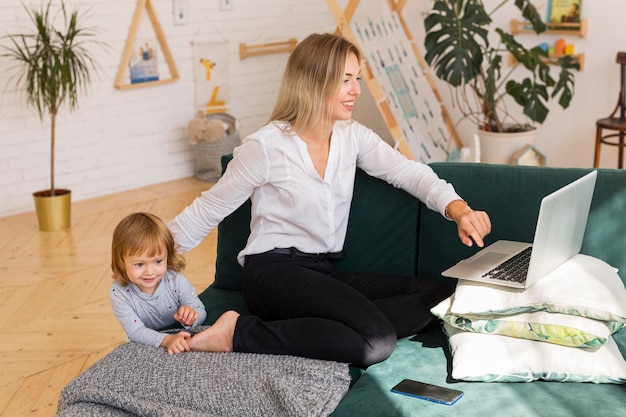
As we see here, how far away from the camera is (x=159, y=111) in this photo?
5.91 m

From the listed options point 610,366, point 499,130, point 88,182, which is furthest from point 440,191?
point 88,182

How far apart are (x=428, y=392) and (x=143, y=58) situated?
4.31 m

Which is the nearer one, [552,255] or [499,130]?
[552,255]

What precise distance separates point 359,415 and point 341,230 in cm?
78

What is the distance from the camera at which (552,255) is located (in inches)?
85.5

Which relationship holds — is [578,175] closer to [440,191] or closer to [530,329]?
[440,191]

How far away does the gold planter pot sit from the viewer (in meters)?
4.79

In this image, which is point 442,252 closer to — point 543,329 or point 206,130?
point 543,329

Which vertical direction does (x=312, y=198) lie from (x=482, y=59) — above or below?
below

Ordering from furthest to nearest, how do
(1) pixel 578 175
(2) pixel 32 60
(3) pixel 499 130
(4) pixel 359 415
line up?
1. (3) pixel 499 130
2. (2) pixel 32 60
3. (1) pixel 578 175
4. (4) pixel 359 415

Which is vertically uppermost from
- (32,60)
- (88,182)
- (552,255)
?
(32,60)

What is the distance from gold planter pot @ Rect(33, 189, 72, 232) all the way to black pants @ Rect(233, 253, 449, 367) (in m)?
2.61

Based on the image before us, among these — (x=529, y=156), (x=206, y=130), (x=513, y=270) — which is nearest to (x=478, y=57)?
(x=529, y=156)

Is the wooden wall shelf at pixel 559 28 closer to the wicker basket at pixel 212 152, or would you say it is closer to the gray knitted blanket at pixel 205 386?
the wicker basket at pixel 212 152
